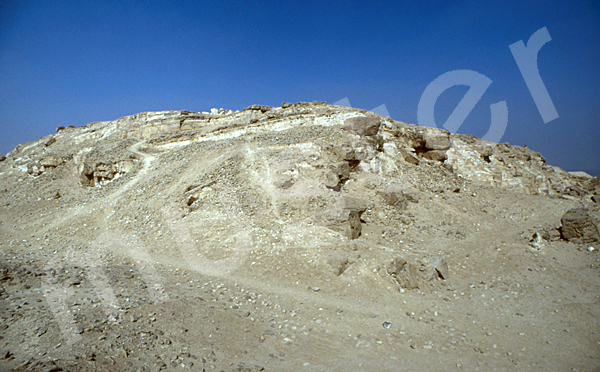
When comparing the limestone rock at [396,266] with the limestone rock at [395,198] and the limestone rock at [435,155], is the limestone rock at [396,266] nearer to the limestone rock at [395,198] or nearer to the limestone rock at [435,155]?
the limestone rock at [395,198]

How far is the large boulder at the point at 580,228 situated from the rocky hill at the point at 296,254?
1.8 inches

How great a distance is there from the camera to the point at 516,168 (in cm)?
2036

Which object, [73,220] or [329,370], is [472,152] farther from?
[73,220]

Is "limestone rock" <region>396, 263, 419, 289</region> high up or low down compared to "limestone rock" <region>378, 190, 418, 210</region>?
down

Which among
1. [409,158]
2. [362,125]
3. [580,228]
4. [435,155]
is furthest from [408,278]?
[435,155]

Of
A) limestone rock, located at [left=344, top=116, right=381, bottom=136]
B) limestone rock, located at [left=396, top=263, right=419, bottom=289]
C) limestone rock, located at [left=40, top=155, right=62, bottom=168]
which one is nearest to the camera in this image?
limestone rock, located at [left=396, top=263, right=419, bottom=289]

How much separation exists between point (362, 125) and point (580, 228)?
1037 centimetres

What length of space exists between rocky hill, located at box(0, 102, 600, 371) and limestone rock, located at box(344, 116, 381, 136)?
121 mm

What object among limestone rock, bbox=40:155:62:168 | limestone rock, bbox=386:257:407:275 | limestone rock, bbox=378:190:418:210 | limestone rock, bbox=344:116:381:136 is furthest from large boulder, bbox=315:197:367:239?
limestone rock, bbox=40:155:62:168

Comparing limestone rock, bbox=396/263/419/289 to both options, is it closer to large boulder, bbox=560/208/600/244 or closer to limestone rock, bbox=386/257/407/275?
limestone rock, bbox=386/257/407/275

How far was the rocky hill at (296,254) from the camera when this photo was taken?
5.57m

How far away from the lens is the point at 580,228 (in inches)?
433

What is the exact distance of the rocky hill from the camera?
5.57 meters

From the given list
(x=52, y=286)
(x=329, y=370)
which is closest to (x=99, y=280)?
(x=52, y=286)
